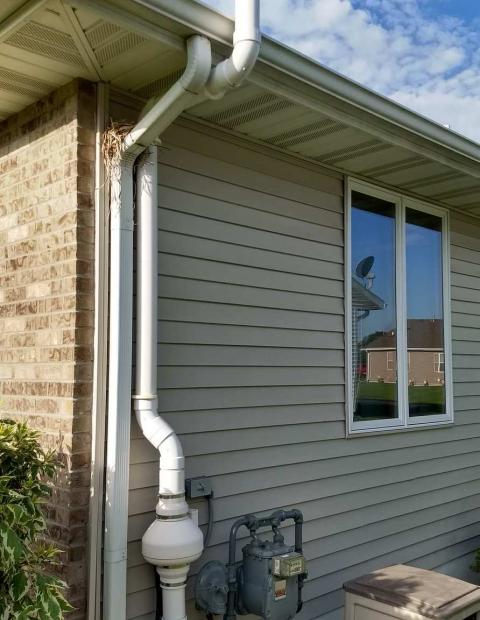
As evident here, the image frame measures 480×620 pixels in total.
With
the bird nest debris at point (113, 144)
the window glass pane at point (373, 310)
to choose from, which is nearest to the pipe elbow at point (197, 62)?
the bird nest debris at point (113, 144)

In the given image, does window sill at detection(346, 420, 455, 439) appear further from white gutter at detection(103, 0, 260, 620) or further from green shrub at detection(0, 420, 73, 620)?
green shrub at detection(0, 420, 73, 620)

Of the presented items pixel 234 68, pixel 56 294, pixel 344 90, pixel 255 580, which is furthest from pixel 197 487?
pixel 344 90

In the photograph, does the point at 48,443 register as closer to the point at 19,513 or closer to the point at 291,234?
the point at 19,513

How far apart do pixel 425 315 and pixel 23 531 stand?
3458 mm

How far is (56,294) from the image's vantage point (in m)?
2.95

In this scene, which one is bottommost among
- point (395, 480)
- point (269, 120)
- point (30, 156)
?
point (395, 480)

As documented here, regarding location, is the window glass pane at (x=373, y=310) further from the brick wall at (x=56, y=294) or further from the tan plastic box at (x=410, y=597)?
the brick wall at (x=56, y=294)

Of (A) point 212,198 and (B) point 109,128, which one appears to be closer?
(B) point 109,128

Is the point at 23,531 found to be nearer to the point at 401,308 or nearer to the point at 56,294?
the point at 56,294

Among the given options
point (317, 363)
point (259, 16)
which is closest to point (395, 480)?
point (317, 363)

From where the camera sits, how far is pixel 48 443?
291 centimetres

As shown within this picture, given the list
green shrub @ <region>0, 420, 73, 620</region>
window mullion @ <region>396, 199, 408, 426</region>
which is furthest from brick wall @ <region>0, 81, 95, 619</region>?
window mullion @ <region>396, 199, 408, 426</region>

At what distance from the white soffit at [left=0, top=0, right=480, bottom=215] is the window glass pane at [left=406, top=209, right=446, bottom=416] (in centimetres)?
69

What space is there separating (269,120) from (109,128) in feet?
2.95
